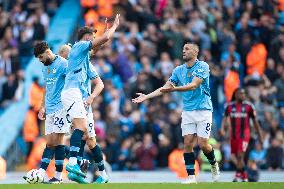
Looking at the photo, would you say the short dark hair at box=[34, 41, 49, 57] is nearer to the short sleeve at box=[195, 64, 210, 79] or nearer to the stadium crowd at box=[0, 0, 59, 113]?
the short sleeve at box=[195, 64, 210, 79]

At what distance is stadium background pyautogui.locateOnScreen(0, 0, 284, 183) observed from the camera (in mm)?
29875

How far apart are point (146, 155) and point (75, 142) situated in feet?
33.5

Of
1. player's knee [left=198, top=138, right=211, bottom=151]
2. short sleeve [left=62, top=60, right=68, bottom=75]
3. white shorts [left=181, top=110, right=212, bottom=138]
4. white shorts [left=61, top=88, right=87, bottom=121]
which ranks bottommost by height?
player's knee [left=198, top=138, right=211, bottom=151]

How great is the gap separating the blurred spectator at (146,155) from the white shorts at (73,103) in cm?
994

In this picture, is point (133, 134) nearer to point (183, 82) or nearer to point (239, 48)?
point (239, 48)

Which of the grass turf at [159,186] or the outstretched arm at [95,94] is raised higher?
the outstretched arm at [95,94]

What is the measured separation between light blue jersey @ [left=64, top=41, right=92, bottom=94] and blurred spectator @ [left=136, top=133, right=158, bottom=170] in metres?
9.90

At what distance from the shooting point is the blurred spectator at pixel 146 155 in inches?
1166

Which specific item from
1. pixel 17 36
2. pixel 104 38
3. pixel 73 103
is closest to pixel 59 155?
pixel 73 103

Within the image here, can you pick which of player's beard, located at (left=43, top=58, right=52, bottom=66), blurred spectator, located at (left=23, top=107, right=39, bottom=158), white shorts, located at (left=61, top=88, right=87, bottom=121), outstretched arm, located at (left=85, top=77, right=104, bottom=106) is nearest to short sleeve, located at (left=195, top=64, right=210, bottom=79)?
outstretched arm, located at (left=85, top=77, right=104, bottom=106)

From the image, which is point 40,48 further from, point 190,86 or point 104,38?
point 190,86

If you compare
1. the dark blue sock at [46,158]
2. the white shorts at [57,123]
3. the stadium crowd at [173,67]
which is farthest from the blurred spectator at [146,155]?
the white shorts at [57,123]

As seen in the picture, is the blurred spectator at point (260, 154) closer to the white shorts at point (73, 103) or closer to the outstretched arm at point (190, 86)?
the outstretched arm at point (190, 86)

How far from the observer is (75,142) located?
770 inches
